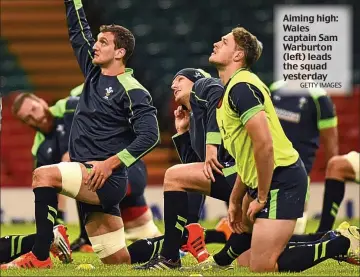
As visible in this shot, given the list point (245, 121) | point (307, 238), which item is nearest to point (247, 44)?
point (245, 121)

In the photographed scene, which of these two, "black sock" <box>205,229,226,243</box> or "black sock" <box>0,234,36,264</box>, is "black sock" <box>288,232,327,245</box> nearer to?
"black sock" <box>205,229,226,243</box>

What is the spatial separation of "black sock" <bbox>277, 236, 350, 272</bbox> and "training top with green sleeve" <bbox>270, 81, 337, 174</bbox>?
3208 millimetres

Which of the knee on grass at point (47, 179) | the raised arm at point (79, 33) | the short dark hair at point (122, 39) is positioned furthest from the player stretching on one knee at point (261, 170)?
the raised arm at point (79, 33)

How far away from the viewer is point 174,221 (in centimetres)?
663

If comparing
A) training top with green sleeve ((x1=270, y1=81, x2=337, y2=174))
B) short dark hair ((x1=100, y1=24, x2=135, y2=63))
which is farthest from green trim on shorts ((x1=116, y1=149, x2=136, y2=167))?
training top with green sleeve ((x1=270, y1=81, x2=337, y2=174))

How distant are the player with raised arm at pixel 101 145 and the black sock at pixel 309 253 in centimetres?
118

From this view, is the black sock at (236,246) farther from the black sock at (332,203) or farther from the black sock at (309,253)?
the black sock at (332,203)

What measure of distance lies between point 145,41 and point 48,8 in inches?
67.8

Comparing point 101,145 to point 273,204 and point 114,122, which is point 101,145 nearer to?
point 114,122

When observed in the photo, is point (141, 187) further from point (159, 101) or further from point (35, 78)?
point (35, 78)

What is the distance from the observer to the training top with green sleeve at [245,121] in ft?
20.0

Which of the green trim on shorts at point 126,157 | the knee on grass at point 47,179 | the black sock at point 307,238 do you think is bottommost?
the black sock at point 307,238

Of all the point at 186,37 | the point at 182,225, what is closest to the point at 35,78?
the point at 186,37

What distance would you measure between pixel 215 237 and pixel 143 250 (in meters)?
1.54
